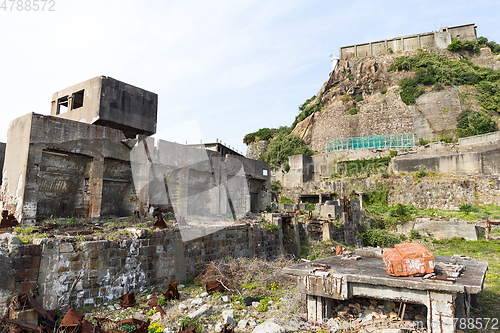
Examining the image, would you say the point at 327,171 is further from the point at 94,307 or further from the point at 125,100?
the point at 94,307

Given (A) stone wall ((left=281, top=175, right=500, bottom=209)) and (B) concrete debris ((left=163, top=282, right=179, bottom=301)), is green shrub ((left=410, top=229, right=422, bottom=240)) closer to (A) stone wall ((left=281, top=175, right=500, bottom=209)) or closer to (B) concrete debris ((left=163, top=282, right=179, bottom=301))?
(A) stone wall ((left=281, top=175, right=500, bottom=209))

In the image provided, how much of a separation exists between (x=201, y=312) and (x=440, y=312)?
4.11 m

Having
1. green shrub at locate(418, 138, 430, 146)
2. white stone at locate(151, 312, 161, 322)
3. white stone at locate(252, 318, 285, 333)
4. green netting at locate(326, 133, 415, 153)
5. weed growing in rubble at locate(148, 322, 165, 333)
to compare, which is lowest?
weed growing in rubble at locate(148, 322, 165, 333)

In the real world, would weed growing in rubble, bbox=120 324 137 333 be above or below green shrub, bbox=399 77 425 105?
below

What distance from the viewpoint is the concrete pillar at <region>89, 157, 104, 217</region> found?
9.29 m

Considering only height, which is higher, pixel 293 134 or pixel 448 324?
pixel 293 134

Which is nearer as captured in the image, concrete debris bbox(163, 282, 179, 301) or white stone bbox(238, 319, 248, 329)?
white stone bbox(238, 319, 248, 329)

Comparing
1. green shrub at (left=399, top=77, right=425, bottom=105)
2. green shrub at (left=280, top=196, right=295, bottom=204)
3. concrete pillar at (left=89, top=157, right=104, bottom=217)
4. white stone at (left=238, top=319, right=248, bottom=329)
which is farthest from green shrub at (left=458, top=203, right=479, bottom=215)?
concrete pillar at (left=89, top=157, right=104, bottom=217)

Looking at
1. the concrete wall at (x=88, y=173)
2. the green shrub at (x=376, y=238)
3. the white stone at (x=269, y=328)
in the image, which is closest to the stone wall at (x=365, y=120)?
the green shrub at (x=376, y=238)

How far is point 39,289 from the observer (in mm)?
5348

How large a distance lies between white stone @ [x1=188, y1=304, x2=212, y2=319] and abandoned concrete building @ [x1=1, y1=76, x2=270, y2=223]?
5.13 metres

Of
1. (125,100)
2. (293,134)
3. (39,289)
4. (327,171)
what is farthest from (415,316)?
(293,134)

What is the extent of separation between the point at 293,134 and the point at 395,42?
1994cm

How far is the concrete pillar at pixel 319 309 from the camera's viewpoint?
207 inches
